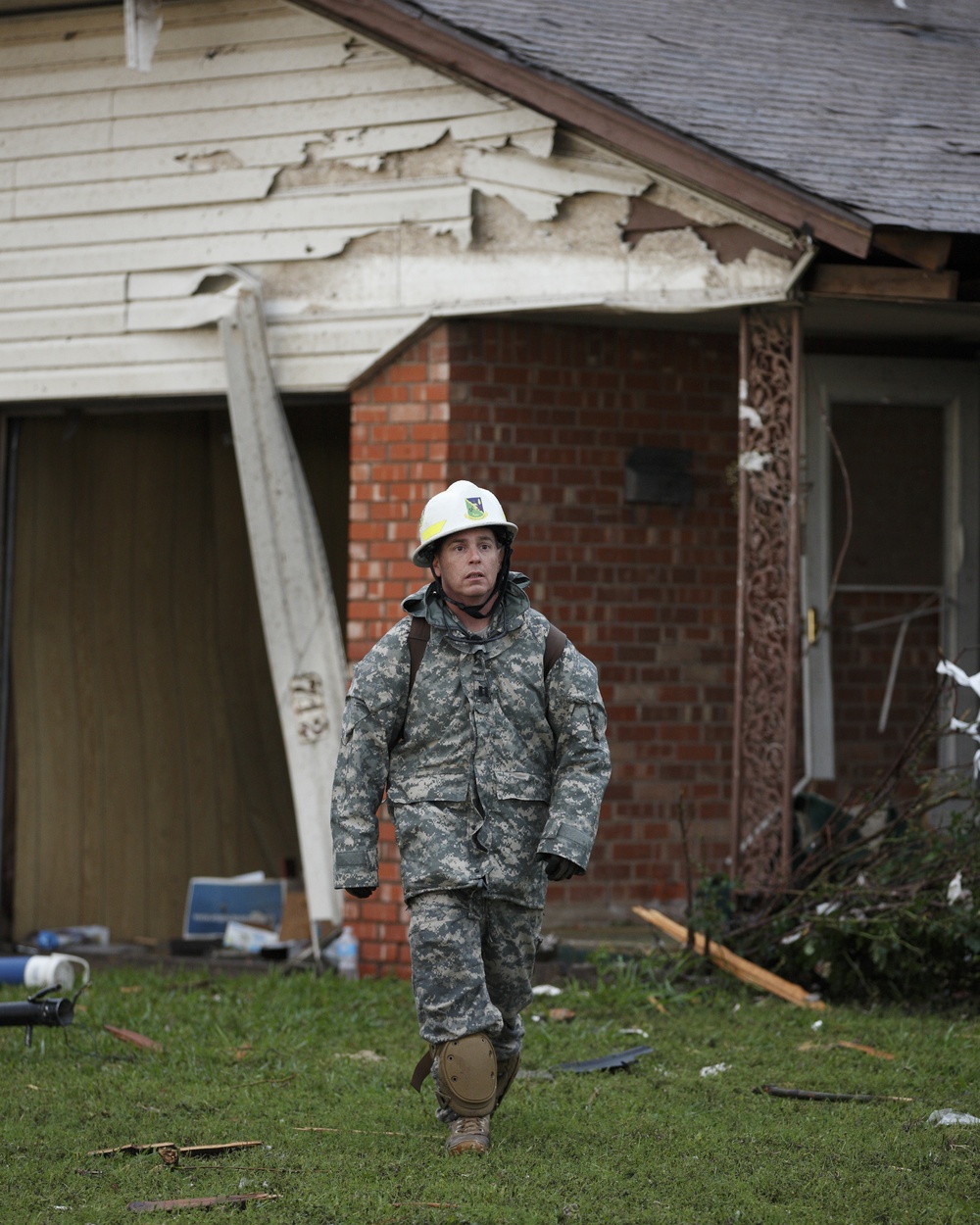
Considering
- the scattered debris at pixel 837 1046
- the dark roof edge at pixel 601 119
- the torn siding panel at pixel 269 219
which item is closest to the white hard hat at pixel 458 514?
the dark roof edge at pixel 601 119

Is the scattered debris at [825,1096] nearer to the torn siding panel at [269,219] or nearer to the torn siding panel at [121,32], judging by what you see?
the torn siding panel at [269,219]

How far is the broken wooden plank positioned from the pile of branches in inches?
63.7

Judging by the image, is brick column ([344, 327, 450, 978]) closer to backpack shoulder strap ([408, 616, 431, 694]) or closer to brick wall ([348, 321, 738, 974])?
brick wall ([348, 321, 738, 974])

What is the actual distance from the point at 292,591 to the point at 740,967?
2.73 m

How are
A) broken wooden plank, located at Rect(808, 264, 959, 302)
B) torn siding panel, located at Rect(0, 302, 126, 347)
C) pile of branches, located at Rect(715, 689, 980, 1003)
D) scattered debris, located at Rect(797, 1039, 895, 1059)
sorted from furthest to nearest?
torn siding panel, located at Rect(0, 302, 126, 347), broken wooden plank, located at Rect(808, 264, 959, 302), pile of branches, located at Rect(715, 689, 980, 1003), scattered debris, located at Rect(797, 1039, 895, 1059)

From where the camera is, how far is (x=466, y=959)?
4.95m

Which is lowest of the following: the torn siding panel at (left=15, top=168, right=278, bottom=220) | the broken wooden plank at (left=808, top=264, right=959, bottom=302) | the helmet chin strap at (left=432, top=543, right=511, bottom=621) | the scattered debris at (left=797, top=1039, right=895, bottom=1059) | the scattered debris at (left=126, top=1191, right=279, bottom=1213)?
the scattered debris at (left=126, top=1191, right=279, bottom=1213)

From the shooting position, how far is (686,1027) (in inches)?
263

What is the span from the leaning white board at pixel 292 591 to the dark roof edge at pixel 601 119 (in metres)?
1.36

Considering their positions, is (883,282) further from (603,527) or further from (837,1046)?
(837,1046)

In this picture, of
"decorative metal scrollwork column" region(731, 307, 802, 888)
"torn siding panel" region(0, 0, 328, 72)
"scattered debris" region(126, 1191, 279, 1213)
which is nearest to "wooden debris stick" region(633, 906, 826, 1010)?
"decorative metal scrollwork column" region(731, 307, 802, 888)

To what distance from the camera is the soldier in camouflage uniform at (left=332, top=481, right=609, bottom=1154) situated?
4938 mm

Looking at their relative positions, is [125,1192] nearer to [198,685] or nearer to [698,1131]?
[698,1131]

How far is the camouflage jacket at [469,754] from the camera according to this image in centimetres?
500
